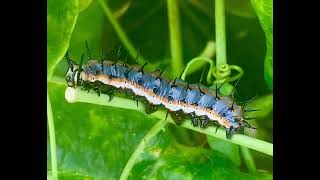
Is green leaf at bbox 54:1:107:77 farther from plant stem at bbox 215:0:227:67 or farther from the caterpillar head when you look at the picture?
plant stem at bbox 215:0:227:67

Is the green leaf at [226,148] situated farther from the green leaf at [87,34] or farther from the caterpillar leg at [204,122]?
the green leaf at [87,34]

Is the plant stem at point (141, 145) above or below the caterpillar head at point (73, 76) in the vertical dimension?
below

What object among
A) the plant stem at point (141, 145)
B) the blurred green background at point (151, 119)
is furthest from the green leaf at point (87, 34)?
the plant stem at point (141, 145)

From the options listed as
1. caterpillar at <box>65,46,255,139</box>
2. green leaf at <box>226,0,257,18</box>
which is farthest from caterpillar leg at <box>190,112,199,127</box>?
green leaf at <box>226,0,257,18</box>

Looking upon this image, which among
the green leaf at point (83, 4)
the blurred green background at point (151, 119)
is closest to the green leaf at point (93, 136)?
the blurred green background at point (151, 119)

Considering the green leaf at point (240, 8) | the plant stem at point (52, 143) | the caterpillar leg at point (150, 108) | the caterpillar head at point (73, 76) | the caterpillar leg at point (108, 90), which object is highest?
the green leaf at point (240, 8)

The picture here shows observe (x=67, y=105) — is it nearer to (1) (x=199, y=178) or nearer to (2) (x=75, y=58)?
(2) (x=75, y=58)

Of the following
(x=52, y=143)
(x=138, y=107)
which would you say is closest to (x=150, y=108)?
(x=138, y=107)
